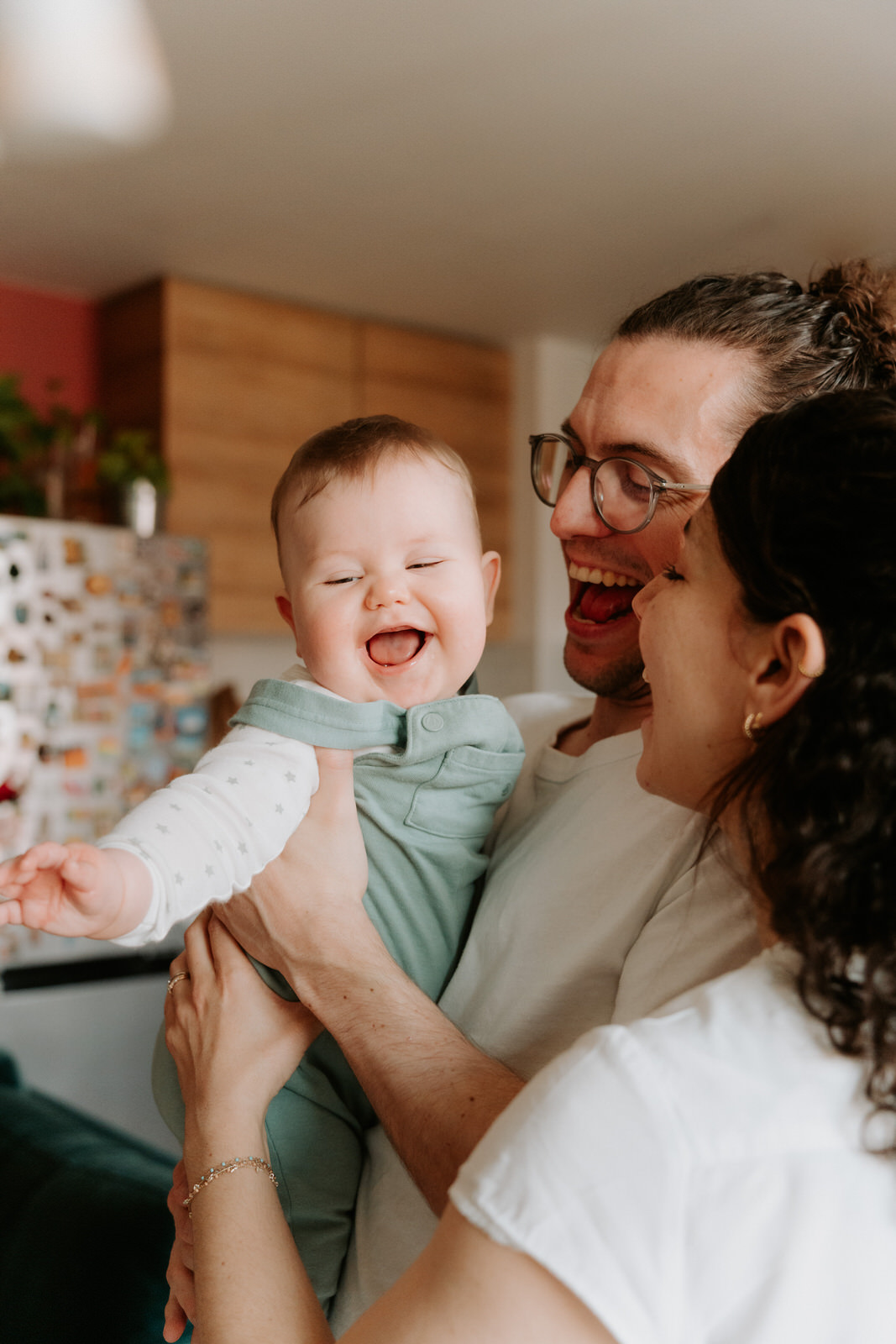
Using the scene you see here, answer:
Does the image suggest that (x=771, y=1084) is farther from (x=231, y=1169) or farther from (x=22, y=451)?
(x=22, y=451)

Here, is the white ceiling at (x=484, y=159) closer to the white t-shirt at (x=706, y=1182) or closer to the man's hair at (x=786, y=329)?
the man's hair at (x=786, y=329)

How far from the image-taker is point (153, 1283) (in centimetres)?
148

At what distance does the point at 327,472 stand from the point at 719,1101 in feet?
2.43

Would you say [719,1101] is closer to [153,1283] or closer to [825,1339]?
[825,1339]

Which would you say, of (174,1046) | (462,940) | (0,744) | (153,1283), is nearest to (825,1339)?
(462,940)

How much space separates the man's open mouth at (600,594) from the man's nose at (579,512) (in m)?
0.06

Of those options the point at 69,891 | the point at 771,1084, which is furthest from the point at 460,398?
the point at 771,1084

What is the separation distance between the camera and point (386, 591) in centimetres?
117

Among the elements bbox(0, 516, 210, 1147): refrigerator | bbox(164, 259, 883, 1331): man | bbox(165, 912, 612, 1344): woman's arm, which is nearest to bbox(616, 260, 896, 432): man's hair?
bbox(164, 259, 883, 1331): man

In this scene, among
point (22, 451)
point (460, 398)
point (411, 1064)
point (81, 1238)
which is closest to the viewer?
point (411, 1064)

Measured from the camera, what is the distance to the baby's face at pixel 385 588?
117cm

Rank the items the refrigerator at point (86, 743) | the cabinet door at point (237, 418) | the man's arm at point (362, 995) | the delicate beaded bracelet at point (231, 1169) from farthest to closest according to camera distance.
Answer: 1. the cabinet door at point (237, 418)
2. the refrigerator at point (86, 743)
3. the delicate beaded bracelet at point (231, 1169)
4. the man's arm at point (362, 995)

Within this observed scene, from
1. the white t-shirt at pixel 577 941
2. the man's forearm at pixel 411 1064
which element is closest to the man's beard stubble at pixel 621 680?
the white t-shirt at pixel 577 941

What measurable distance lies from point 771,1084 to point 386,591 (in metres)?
0.62
